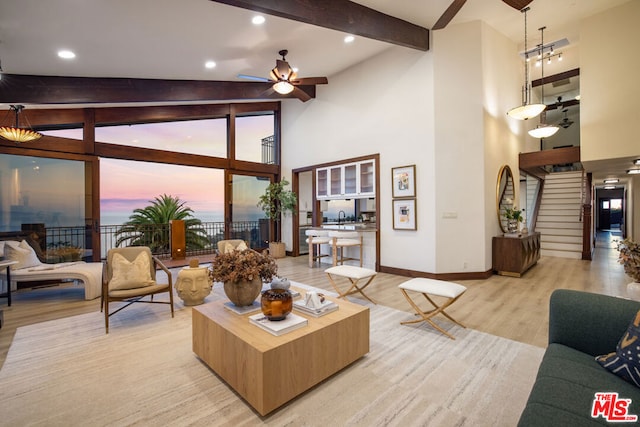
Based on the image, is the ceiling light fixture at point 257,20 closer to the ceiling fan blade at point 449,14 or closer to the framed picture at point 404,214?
the ceiling fan blade at point 449,14

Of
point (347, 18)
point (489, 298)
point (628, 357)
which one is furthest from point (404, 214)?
point (628, 357)

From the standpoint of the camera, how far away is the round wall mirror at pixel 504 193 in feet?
18.8

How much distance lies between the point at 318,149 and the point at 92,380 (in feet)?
20.4

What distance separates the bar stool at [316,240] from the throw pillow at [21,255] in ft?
15.5

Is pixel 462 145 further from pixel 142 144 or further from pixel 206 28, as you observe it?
pixel 142 144

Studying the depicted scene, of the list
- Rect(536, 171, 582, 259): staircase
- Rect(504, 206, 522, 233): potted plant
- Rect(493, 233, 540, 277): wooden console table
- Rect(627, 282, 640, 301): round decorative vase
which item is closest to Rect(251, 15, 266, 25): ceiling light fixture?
Rect(627, 282, 640, 301): round decorative vase

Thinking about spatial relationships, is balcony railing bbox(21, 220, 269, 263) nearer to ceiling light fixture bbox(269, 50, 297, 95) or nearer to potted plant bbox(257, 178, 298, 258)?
potted plant bbox(257, 178, 298, 258)

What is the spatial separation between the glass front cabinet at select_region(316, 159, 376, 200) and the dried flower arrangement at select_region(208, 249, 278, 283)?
158 inches

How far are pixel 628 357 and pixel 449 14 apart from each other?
5009 millimetres

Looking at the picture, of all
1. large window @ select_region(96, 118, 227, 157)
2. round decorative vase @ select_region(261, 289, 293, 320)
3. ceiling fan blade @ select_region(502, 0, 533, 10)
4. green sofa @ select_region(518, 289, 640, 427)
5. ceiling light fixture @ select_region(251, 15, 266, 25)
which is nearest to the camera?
green sofa @ select_region(518, 289, 640, 427)

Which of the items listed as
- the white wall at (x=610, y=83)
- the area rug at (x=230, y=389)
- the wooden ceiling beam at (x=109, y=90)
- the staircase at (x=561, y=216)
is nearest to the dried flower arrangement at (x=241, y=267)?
the area rug at (x=230, y=389)

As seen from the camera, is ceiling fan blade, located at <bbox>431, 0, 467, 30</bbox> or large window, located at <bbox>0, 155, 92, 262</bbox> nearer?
ceiling fan blade, located at <bbox>431, 0, 467, 30</bbox>

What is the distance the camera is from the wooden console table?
530 cm

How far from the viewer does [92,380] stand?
223 cm
